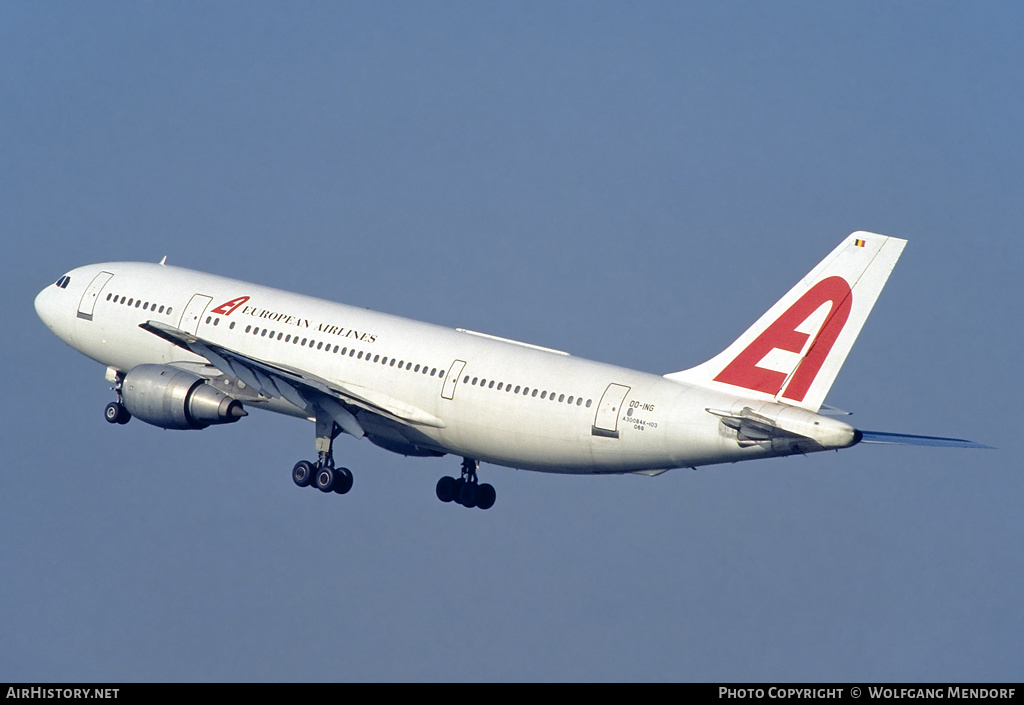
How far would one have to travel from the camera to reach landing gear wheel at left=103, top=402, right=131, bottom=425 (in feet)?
238

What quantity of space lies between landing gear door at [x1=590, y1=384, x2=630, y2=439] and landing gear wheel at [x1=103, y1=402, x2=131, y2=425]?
72.0 ft

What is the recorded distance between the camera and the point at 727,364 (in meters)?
57.0

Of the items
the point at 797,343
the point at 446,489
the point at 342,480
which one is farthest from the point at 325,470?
the point at 797,343

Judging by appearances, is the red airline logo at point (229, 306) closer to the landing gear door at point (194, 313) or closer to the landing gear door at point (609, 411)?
the landing gear door at point (194, 313)

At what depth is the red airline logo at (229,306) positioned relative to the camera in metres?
68.0

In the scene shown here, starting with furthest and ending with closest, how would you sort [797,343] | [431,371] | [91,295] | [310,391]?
[91,295], [310,391], [431,371], [797,343]

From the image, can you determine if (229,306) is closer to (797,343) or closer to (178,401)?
(178,401)

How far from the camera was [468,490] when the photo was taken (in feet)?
225

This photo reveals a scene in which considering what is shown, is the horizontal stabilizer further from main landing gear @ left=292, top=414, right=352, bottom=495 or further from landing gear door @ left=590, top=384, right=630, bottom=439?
main landing gear @ left=292, top=414, right=352, bottom=495

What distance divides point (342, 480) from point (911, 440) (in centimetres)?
1944

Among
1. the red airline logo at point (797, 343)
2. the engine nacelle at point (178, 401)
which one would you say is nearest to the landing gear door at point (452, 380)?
the engine nacelle at point (178, 401)

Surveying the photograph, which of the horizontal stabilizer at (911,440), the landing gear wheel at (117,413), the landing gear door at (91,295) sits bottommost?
the horizontal stabilizer at (911,440)
